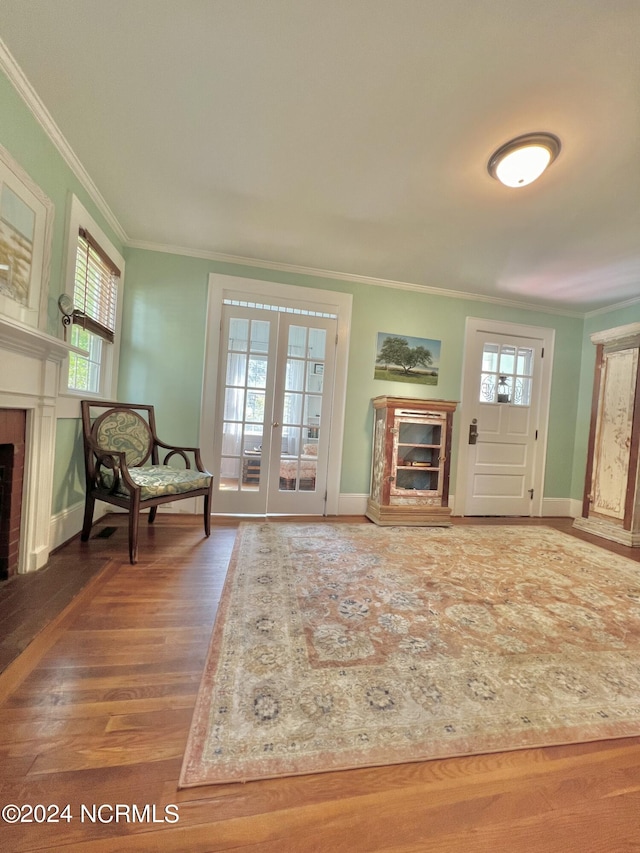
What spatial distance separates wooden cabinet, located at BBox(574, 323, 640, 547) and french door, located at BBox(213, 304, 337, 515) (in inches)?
107

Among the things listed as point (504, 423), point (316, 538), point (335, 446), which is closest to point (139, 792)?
point (316, 538)

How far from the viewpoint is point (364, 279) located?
349 centimetres

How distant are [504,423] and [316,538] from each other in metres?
2.57

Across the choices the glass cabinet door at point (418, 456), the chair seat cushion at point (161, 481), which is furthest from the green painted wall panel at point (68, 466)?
the glass cabinet door at point (418, 456)

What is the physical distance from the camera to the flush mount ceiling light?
5.40 feet

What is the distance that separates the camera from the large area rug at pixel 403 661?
1023 millimetres

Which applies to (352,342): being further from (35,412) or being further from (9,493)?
(9,493)

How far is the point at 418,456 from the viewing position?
3391mm

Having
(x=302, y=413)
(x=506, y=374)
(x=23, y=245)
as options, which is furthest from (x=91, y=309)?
(x=506, y=374)

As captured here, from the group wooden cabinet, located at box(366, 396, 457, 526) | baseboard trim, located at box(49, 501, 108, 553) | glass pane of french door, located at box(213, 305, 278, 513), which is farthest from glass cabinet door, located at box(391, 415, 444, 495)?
baseboard trim, located at box(49, 501, 108, 553)

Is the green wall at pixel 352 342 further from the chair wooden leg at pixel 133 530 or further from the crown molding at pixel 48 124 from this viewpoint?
the chair wooden leg at pixel 133 530

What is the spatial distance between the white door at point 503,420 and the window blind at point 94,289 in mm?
3488

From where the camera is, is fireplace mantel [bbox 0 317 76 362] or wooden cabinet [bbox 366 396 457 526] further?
wooden cabinet [bbox 366 396 457 526]

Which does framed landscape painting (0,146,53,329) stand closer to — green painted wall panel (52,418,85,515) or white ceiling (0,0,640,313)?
white ceiling (0,0,640,313)
